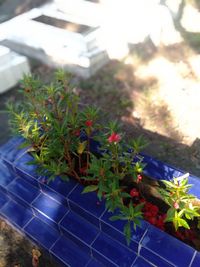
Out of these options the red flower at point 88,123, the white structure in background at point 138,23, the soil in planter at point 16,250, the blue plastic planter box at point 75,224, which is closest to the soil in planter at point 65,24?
the white structure in background at point 138,23

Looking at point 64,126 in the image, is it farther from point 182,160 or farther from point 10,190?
point 182,160

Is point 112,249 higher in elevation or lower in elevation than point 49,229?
higher

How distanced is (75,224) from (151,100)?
267cm

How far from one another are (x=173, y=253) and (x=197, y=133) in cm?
236

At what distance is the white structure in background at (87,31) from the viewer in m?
5.62

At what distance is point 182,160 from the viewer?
13.2 feet

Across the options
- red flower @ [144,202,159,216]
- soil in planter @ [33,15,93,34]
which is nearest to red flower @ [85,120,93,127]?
red flower @ [144,202,159,216]

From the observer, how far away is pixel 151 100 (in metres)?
4.96

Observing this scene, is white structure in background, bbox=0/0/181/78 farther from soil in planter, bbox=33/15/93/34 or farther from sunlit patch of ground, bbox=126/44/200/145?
sunlit patch of ground, bbox=126/44/200/145

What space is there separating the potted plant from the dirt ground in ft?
3.78

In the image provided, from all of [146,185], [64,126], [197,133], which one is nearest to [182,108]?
[197,133]

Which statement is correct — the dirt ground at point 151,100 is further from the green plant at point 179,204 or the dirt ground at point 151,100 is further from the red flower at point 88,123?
the green plant at point 179,204

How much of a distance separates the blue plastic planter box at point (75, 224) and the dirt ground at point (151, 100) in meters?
0.32

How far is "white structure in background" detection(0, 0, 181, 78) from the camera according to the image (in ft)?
18.4
